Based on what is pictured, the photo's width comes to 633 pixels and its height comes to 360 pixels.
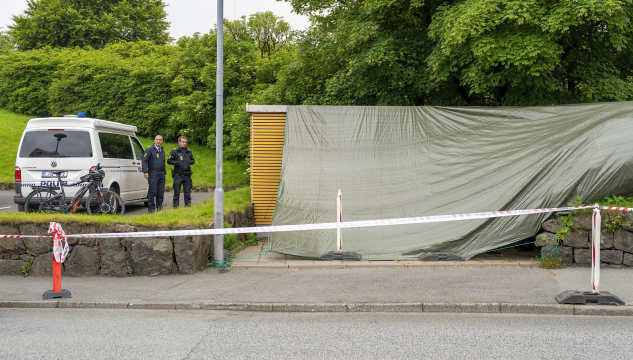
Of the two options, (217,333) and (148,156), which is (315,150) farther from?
(217,333)

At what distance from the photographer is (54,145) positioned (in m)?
9.42

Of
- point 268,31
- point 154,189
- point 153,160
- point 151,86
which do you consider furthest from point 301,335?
point 268,31

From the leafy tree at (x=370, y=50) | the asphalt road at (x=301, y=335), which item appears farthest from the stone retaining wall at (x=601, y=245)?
the leafy tree at (x=370, y=50)

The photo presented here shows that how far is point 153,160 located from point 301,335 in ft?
22.7

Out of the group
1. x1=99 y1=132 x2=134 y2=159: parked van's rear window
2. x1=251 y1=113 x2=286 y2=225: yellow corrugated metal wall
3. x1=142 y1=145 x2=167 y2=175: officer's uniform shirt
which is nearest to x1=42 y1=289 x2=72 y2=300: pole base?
x1=251 y1=113 x2=286 y2=225: yellow corrugated metal wall

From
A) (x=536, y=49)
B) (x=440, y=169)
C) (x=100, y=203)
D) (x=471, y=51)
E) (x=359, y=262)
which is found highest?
(x=471, y=51)

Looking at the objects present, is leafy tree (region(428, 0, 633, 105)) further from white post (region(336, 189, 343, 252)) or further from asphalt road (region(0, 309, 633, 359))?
asphalt road (region(0, 309, 633, 359))

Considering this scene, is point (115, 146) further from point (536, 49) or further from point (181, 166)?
point (536, 49)

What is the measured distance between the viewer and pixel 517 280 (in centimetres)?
627

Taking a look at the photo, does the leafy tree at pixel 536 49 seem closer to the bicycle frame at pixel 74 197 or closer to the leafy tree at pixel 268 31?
the bicycle frame at pixel 74 197

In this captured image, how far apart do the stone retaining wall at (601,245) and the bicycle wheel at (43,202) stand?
905 cm

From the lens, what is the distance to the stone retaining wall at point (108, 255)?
6.67 meters

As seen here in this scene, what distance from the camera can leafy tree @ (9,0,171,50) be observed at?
1288 inches

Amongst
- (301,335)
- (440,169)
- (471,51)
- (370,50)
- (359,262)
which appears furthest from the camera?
(370,50)
